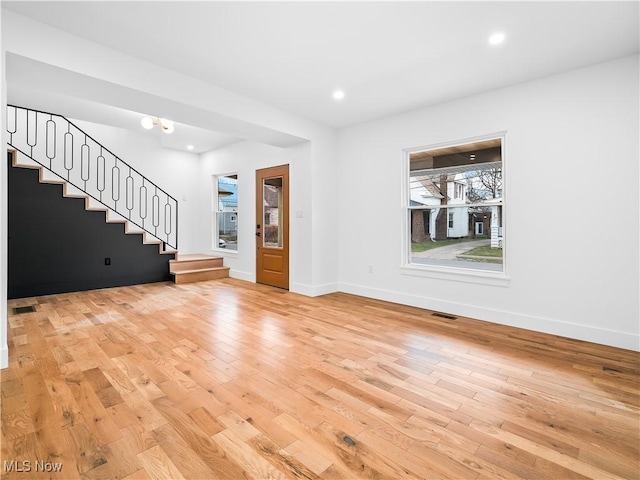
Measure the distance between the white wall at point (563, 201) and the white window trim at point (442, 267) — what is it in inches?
2.1

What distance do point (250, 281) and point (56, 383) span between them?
423 cm

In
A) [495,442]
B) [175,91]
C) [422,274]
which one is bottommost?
[495,442]

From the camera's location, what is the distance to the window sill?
3.75 meters

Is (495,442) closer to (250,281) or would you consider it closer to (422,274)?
(422,274)

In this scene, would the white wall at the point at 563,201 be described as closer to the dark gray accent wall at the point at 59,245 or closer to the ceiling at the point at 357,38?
the ceiling at the point at 357,38

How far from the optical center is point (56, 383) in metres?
2.26

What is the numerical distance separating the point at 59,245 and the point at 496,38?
6646 mm

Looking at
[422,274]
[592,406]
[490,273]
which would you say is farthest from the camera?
[422,274]

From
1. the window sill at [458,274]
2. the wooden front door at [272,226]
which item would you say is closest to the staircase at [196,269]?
the wooden front door at [272,226]

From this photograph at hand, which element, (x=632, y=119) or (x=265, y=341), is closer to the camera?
(x=632, y=119)

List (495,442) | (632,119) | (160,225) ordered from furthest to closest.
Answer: (160,225), (632,119), (495,442)

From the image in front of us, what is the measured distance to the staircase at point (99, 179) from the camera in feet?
17.9

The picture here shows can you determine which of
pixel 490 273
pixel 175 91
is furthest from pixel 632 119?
pixel 175 91

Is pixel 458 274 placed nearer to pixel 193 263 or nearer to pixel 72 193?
pixel 193 263
